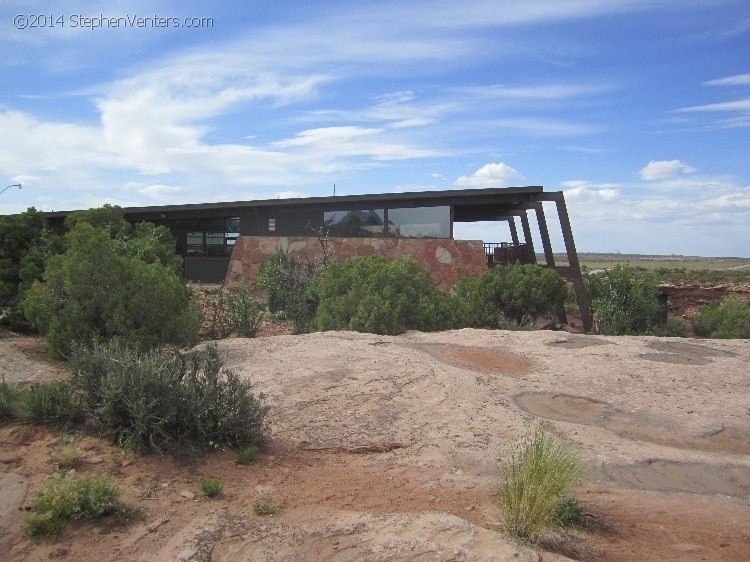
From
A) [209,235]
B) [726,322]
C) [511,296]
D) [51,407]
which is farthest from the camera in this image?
[209,235]

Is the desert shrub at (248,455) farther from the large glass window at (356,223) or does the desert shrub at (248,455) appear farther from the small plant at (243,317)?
the large glass window at (356,223)

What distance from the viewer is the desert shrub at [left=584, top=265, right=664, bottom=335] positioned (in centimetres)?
1642

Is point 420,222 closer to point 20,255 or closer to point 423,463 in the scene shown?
point 20,255

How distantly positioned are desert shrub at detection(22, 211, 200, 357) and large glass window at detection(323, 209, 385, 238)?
12293mm

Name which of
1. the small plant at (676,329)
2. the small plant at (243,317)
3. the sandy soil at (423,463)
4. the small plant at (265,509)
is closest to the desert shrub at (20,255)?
the sandy soil at (423,463)

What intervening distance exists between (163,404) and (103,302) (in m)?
4.02

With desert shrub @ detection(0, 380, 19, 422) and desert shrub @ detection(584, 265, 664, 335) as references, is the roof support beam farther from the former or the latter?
desert shrub @ detection(0, 380, 19, 422)

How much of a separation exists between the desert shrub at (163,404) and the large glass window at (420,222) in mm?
15248

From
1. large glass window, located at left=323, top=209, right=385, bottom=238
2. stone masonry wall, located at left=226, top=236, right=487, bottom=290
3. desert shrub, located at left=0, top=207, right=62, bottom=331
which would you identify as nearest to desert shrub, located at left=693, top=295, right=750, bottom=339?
stone masonry wall, located at left=226, top=236, right=487, bottom=290

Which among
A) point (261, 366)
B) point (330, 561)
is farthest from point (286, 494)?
point (261, 366)

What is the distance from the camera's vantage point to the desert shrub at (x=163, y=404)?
536cm

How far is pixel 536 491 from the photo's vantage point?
13.7 feet

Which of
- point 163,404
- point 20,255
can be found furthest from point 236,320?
point 163,404

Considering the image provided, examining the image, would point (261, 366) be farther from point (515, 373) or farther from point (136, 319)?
point (515, 373)
